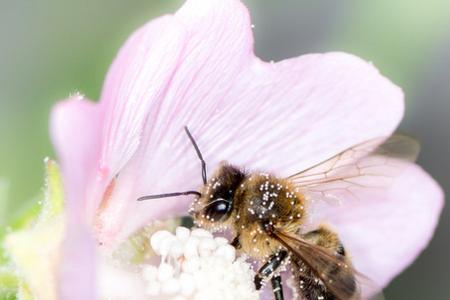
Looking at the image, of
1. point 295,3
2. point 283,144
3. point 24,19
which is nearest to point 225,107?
point 283,144

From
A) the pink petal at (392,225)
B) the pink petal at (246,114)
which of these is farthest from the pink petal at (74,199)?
the pink petal at (392,225)

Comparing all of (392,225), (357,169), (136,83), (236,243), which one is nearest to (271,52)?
(392,225)

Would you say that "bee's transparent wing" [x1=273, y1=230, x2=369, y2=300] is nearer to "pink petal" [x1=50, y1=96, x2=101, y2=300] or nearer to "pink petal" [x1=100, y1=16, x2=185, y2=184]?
"pink petal" [x1=100, y1=16, x2=185, y2=184]

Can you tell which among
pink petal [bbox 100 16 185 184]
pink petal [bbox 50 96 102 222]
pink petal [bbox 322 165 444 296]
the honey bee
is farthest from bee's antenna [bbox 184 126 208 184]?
pink petal [bbox 50 96 102 222]

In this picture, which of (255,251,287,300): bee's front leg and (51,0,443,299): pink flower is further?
(255,251,287,300): bee's front leg

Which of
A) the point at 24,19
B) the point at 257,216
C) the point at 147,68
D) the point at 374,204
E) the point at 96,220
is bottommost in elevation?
the point at 374,204

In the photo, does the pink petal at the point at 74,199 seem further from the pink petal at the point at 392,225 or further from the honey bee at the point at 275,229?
the pink petal at the point at 392,225

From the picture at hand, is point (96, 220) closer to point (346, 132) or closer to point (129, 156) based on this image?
point (129, 156)
